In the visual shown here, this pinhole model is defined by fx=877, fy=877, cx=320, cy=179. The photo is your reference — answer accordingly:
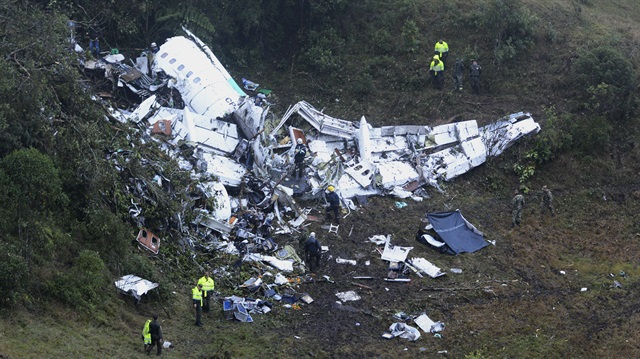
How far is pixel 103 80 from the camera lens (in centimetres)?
2506

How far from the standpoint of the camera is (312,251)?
2020cm

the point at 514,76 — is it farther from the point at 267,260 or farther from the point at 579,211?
the point at 267,260

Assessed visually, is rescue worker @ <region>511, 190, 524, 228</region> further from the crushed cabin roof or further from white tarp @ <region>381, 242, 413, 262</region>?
white tarp @ <region>381, 242, 413, 262</region>

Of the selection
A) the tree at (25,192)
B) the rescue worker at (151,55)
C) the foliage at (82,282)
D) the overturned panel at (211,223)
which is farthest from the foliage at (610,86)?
the tree at (25,192)

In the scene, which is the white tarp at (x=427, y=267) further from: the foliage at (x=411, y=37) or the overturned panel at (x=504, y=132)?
the foliage at (x=411, y=37)

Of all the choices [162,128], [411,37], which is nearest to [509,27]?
[411,37]

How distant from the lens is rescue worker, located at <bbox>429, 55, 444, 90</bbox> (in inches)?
1089

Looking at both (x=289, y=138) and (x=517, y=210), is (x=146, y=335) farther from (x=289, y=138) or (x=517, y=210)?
(x=517, y=210)

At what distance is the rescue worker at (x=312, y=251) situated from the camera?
20.1 metres

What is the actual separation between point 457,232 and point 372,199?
283 cm

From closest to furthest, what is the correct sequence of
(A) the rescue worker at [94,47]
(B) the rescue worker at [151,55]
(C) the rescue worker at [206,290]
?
(C) the rescue worker at [206,290]
(B) the rescue worker at [151,55]
(A) the rescue worker at [94,47]

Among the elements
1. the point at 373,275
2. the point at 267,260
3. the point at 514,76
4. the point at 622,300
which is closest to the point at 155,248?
the point at 267,260

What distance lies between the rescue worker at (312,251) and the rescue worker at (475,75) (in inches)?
387

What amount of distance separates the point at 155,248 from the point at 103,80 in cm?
750
